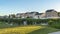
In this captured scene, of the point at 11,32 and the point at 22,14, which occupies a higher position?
the point at 22,14

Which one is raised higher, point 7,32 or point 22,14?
point 22,14

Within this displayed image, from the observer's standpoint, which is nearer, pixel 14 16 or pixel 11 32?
pixel 11 32

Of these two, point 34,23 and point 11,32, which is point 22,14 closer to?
point 34,23

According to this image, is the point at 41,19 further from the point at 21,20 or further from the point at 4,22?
the point at 4,22

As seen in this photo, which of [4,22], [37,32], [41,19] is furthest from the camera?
[41,19]

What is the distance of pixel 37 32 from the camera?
19.6ft

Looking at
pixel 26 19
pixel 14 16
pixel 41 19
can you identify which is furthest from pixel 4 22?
pixel 41 19

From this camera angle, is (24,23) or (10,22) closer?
(10,22)

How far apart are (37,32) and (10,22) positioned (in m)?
1.43

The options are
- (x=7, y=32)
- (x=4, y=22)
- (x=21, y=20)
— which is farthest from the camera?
(x=21, y=20)

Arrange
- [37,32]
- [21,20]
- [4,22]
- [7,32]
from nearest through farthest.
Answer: [7,32]
[37,32]
[4,22]
[21,20]

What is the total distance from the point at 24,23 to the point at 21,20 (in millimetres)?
244

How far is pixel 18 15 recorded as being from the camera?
7141 mm

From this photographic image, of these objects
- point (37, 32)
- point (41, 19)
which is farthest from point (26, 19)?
point (37, 32)
